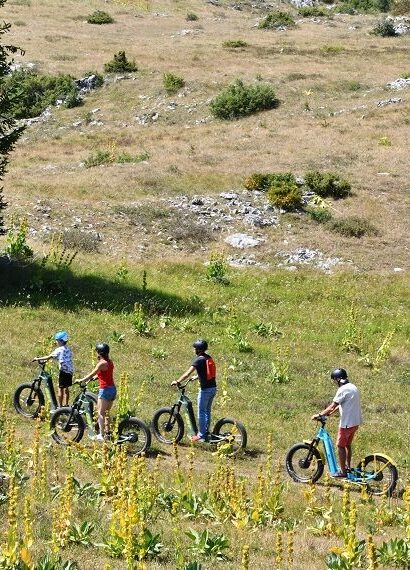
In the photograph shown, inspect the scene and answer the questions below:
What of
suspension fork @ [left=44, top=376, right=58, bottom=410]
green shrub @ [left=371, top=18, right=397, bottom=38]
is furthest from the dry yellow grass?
suspension fork @ [left=44, top=376, right=58, bottom=410]

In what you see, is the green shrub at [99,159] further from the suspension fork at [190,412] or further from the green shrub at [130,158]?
Answer: the suspension fork at [190,412]

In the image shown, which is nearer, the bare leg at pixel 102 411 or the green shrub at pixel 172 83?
the bare leg at pixel 102 411

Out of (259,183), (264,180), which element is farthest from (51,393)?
(264,180)

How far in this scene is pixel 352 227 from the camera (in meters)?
32.5

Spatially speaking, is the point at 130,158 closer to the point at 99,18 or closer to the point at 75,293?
the point at 75,293

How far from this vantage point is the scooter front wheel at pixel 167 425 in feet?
50.1

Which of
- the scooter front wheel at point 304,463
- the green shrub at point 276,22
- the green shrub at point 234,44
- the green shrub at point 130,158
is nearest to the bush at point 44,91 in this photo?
the green shrub at point 130,158

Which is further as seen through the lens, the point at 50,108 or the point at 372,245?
the point at 50,108

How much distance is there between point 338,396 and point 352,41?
6212 cm

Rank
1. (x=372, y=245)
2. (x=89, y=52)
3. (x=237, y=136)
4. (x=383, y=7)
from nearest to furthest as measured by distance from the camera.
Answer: (x=372, y=245), (x=237, y=136), (x=89, y=52), (x=383, y=7)

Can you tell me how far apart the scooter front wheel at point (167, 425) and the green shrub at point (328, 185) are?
21.6m

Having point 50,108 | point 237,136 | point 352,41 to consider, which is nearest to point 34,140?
point 50,108

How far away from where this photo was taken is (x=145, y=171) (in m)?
38.2

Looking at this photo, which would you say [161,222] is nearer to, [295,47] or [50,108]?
[50,108]
